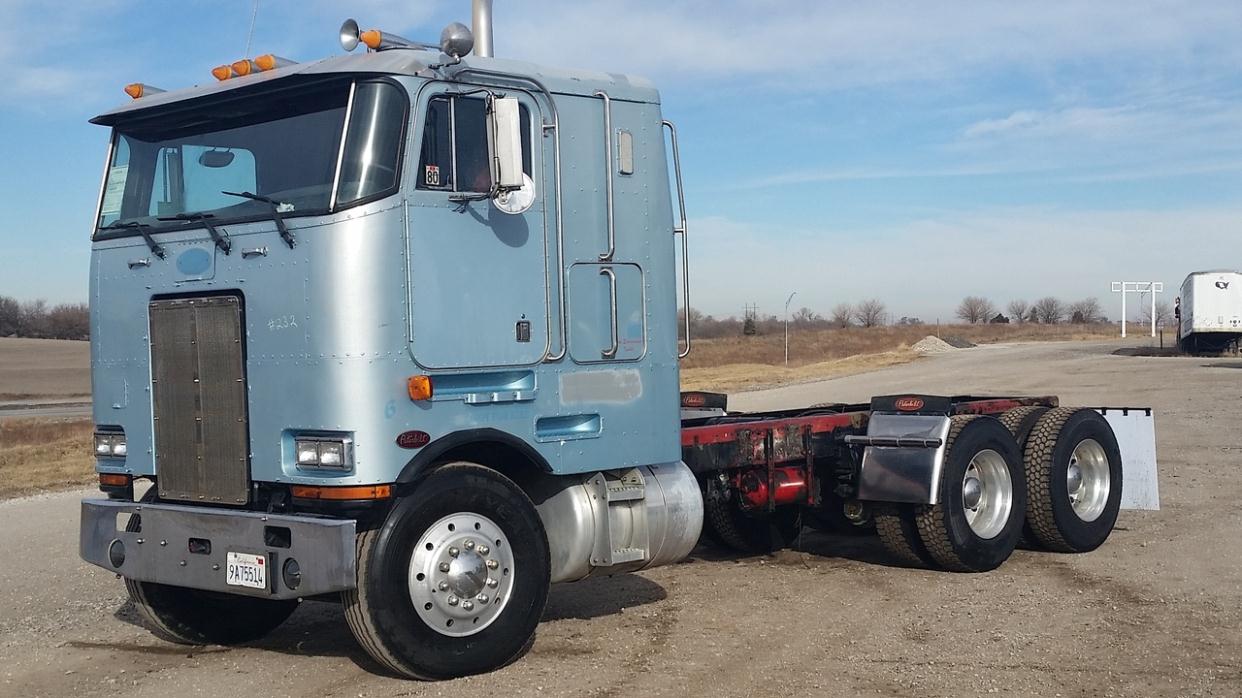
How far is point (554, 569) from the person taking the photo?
284 inches

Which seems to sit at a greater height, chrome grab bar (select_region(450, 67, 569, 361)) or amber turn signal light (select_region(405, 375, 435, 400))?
chrome grab bar (select_region(450, 67, 569, 361))

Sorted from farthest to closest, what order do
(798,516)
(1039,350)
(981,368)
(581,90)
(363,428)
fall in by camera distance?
(1039,350)
(981,368)
(798,516)
(581,90)
(363,428)

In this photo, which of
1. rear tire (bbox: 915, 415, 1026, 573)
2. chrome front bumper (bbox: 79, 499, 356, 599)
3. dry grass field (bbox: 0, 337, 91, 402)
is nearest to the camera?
chrome front bumper (bbox: 79, 499, 356, 599)

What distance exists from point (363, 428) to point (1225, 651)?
4.75 metres

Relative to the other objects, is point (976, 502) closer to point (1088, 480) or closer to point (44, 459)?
point (1088, 480)

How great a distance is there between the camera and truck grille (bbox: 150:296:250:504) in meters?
6.65

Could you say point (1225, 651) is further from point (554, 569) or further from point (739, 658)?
point (554, 569)

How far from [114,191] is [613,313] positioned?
297 cm

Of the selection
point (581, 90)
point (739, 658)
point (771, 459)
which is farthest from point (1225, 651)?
point (581, 90)

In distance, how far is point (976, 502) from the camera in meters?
9.76

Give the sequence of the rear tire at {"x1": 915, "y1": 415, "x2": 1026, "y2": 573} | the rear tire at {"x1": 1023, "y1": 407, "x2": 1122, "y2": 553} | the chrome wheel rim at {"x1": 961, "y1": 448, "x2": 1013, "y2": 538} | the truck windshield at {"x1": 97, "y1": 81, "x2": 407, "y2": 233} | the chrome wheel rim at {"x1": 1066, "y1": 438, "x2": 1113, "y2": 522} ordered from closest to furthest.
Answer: the truck windshield at {"x1": 97, "y1": 81, "x2": 407, "y2": 233} → the rear tire at {"x1": 915, "y1": 415, "x2": 1026, "y2": 573} → the chrome wheel rim at {"x1": 961, "y1": 448, "x2": 1013, "y2": 538} → the rear tire at {"x1": 1023, "y1": 407, "x2": 1122, "y2": 553} → the chrome wheel rim at {"x1": 1066, "y1": 438, "x2": 1113, "y2": 522}

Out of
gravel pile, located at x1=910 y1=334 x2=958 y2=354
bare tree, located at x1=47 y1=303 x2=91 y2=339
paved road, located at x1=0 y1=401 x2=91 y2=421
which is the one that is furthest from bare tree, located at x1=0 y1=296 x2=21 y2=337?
gravel pile, located at x1=910 y1=334 x2=958 y2=354

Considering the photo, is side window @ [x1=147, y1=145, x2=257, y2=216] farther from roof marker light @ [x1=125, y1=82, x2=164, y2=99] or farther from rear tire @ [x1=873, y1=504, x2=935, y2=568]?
rear tire @ [x1=873, y1=504, x2=935, y2=568]

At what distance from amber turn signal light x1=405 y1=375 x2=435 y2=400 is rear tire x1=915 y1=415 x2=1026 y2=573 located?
436cm
